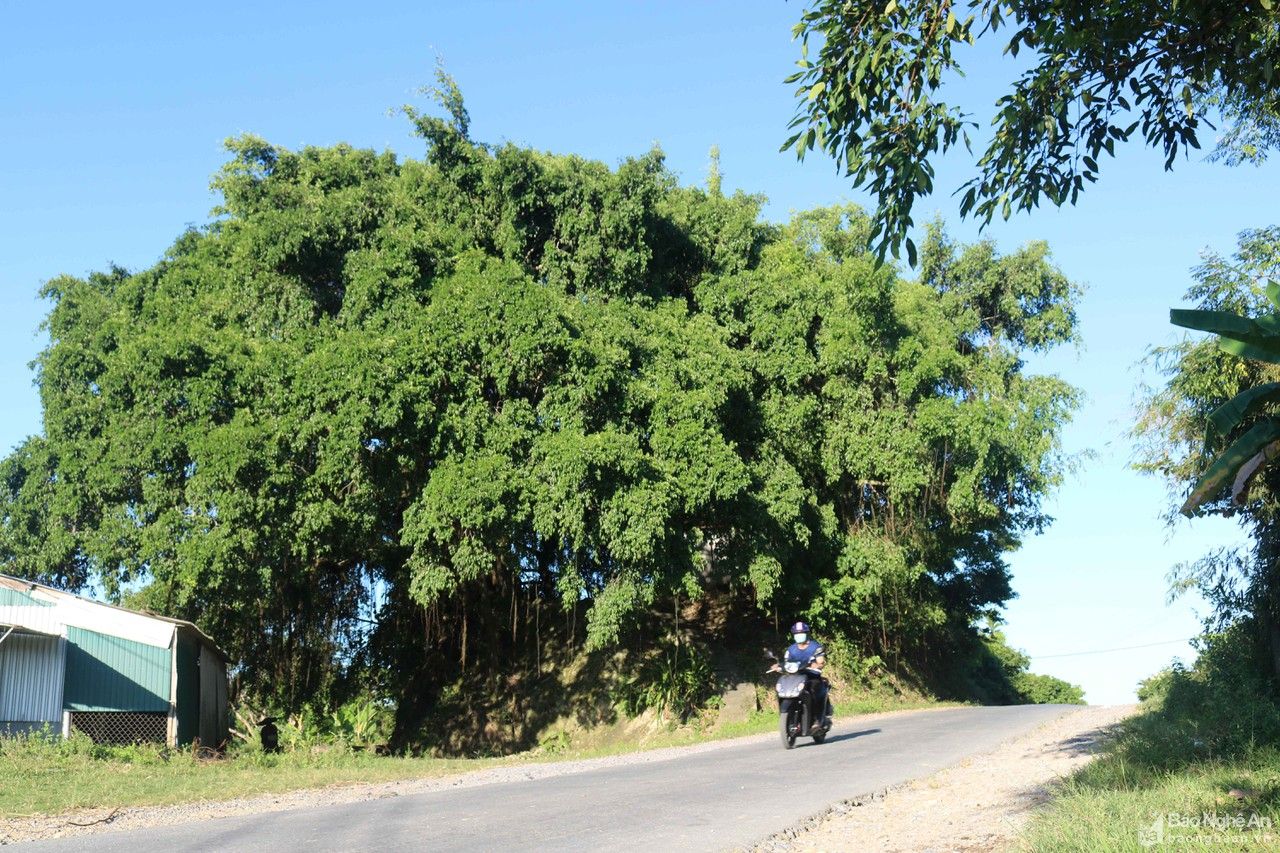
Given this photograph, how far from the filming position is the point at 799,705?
13617 mm

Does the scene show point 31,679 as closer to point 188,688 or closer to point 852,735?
point 188,688

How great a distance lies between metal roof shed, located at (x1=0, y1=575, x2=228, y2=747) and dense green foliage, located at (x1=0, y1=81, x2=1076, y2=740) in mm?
1409

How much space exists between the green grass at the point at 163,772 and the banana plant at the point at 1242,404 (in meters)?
8.55

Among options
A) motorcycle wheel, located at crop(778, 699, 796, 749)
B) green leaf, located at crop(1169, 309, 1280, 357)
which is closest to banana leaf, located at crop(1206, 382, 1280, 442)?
green leaf, located at crop(1169, 309, 1280, 357)

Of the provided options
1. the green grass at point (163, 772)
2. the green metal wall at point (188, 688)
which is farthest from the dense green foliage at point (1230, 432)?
the green metal wall at point (188, 688)

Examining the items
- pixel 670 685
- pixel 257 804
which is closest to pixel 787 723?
pixel 257 804

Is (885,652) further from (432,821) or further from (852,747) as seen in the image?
(432,821)

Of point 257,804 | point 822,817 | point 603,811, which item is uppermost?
point 257,804

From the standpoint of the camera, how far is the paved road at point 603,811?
7078mm

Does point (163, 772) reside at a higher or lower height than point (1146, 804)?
higher

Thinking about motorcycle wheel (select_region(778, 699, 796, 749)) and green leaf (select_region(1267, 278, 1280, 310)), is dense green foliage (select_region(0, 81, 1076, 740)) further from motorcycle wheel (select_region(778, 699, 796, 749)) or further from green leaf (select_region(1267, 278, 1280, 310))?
green leaf (select_region(1267, 278, 1280, 310))

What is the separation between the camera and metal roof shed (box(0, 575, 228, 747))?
15.1 meters

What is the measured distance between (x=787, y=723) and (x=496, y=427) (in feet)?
23.2

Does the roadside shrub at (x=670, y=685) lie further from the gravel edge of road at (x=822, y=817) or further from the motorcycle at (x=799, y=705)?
the gravel edge of road at (x=822, y=817)
